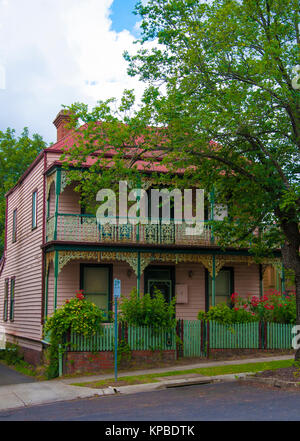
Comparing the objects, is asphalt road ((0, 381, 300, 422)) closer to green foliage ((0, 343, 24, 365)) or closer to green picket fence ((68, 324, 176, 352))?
green picket fence ((68, 324, 176, 352))

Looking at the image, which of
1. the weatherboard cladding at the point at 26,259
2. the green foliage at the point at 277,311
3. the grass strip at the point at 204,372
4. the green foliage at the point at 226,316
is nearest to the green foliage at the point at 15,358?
the weatherboard cladding at the point at 26,259

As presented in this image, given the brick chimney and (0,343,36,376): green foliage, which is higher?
the brick chimney

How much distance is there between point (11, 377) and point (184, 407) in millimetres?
10505

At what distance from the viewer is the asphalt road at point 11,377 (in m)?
17.9

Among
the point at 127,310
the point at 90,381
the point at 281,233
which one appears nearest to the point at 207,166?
the point at 281,233

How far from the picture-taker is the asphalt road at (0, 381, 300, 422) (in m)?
9.72

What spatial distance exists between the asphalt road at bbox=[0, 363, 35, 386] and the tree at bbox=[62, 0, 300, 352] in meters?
7.60

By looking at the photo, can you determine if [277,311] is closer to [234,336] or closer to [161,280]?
[234,336]

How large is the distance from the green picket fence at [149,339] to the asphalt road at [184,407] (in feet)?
13.8

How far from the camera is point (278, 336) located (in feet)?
63.5

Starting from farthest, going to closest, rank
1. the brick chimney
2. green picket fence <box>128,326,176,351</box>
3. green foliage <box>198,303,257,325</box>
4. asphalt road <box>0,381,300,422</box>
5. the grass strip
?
1. the brick chimney
2. green foliage <box>198,303,257,325</box>
3. green picket fence <box>128,326,176,351</box>
4. the grass strip
5. asphalt road <box>0,381,300,422</box>

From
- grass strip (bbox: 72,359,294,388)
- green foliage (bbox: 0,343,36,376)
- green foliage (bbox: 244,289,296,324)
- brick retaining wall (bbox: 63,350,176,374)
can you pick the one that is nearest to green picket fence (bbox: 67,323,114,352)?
brick retaining wall (bbox: 63,350,176,374)
